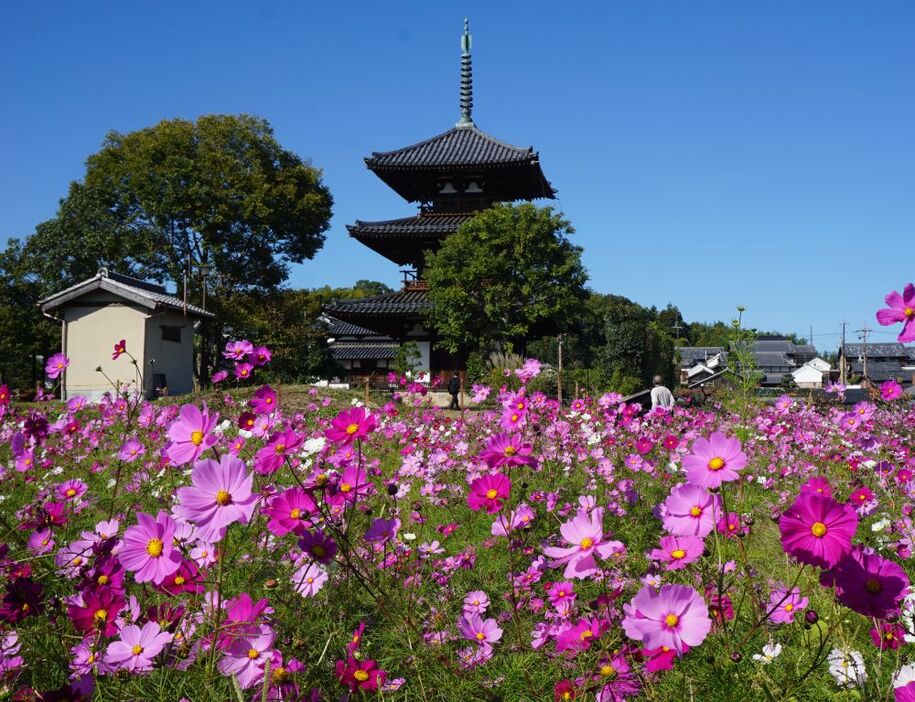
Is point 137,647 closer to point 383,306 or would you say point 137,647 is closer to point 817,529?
point 817,529

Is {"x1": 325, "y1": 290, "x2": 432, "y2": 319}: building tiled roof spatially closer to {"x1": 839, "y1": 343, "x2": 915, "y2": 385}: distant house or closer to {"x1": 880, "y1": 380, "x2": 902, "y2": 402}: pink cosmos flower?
{"x1": 880, "y1": 380, "x2": 902, "y2": 402}: pink cosmos flower

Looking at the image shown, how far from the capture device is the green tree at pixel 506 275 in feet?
54.5

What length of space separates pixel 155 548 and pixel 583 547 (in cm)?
64

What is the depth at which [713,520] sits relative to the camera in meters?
1.03

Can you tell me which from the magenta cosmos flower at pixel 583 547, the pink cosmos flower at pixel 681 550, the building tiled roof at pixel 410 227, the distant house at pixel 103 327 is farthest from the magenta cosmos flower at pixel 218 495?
the building tiled roof at pixel 410 227

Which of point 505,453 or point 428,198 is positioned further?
point 428,198

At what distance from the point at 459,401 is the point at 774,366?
6553 cm

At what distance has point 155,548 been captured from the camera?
3.51 feet

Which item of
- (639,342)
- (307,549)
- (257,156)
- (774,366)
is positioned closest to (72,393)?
(257,156)

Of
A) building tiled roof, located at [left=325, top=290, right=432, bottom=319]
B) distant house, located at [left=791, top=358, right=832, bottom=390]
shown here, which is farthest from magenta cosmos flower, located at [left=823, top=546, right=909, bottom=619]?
distant house, located at [left=791, top=358, right=832, bottom=390]

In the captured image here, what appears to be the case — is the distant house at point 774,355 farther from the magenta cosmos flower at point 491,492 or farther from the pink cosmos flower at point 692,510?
the pink cosmos flower at point 692,510

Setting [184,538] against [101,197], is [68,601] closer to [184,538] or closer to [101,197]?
[184,538]

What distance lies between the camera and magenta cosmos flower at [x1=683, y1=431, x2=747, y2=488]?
1.01 m

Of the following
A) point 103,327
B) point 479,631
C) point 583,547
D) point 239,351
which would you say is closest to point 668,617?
point 583,547
